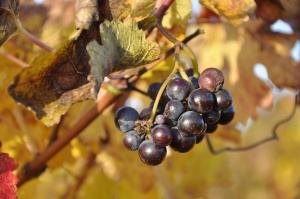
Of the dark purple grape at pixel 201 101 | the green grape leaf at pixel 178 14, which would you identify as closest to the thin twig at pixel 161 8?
the green grape leaf at pixel 178 14

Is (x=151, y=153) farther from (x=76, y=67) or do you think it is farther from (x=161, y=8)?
(x=161, y=8)

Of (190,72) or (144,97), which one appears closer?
(190,72)

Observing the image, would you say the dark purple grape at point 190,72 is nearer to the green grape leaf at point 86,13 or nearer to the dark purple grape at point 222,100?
the dark purple grape at point 222,100

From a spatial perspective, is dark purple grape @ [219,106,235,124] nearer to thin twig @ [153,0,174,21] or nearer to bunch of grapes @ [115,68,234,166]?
bunch of grapes @ [115,68,234,166]

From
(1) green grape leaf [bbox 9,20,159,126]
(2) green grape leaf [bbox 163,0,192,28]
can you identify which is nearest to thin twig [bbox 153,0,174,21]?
(2) green grape leaf [bbox 163,0,192,28]

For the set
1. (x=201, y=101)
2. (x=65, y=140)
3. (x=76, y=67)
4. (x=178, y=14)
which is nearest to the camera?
(x=201, y=101)

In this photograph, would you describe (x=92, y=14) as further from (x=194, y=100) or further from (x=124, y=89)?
(x=124, y=89)

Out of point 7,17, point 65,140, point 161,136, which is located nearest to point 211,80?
point 161,136
